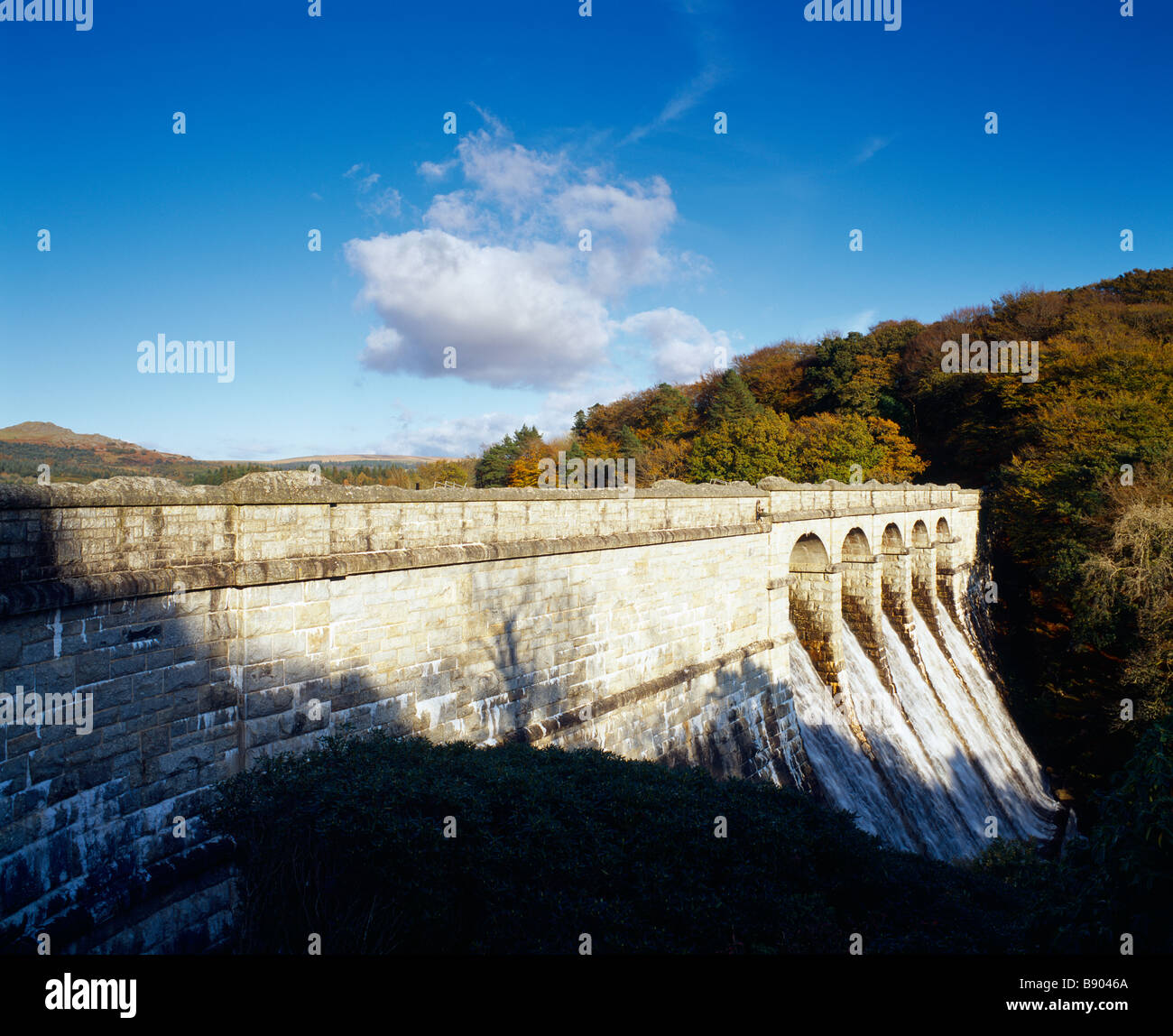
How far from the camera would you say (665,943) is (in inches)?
178

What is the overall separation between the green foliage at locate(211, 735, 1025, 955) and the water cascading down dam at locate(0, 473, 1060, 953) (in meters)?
0.63

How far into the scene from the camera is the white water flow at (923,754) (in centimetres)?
1443

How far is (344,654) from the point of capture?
6570mm

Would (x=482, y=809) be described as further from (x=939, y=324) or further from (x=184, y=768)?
(x=939, y=324)

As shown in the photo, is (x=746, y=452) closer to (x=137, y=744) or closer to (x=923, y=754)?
(x=923, y=754)

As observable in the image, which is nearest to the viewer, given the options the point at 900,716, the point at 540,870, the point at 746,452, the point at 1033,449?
the point at 540,870

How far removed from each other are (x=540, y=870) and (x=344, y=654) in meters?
2.88

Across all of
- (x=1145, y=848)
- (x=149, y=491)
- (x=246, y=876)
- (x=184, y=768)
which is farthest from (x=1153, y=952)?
(x=149, y=491)

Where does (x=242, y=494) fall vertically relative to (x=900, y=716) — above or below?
above

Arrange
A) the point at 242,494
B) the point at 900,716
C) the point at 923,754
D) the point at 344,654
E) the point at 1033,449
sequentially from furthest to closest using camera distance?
the point at 1033,449 < the point at 900,716 < the point at 923,754 < the point at 344,654 < the point at 242,494

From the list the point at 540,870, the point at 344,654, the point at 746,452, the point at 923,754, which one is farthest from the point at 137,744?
the point at 746,452

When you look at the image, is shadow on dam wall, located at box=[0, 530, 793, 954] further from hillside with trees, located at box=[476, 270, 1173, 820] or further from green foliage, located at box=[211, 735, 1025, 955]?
hillside with trees, located at box=[476, 270, 1173, 820]

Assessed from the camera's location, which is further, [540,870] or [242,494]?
[242,494]

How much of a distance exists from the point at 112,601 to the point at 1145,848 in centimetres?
634
